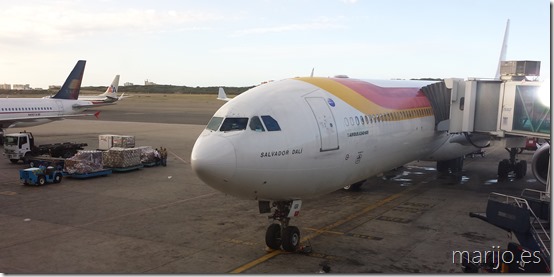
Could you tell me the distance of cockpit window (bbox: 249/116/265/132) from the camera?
10.4m

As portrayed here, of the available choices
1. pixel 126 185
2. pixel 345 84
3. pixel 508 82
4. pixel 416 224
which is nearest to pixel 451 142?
pixel 508 82

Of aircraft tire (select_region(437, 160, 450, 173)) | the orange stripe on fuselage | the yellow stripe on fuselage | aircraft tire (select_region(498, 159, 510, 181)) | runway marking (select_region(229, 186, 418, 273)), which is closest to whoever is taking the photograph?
runway marking (select_region(229, 186, 418, 273))

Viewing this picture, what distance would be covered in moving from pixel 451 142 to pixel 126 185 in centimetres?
1397

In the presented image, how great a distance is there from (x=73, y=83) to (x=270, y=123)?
3828 centimetres

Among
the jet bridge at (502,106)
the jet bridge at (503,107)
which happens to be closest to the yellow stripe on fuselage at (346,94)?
the jet bridge at (503,107)

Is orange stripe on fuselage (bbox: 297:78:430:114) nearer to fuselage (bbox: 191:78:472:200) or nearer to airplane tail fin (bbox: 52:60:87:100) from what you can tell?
fuselage (bbox: 191:78:472:200)

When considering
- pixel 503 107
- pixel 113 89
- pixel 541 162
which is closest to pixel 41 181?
pixel 503 107

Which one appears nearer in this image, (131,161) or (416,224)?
(416,224)

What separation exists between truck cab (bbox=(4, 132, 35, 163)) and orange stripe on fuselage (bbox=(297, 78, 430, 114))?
19612 millimetres

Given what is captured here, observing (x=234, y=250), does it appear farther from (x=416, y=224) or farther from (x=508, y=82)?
(x=508, y=82)

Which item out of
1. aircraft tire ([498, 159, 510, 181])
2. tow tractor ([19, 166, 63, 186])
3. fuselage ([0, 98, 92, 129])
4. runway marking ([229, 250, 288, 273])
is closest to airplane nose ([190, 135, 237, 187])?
runway marking ([229, 250, 288, 273])

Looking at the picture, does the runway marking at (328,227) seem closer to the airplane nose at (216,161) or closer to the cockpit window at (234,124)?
the airplane nose at (216,161)

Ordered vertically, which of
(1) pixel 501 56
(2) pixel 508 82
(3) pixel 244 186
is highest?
(1) pixel 501 56

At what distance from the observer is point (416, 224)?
14875mm
